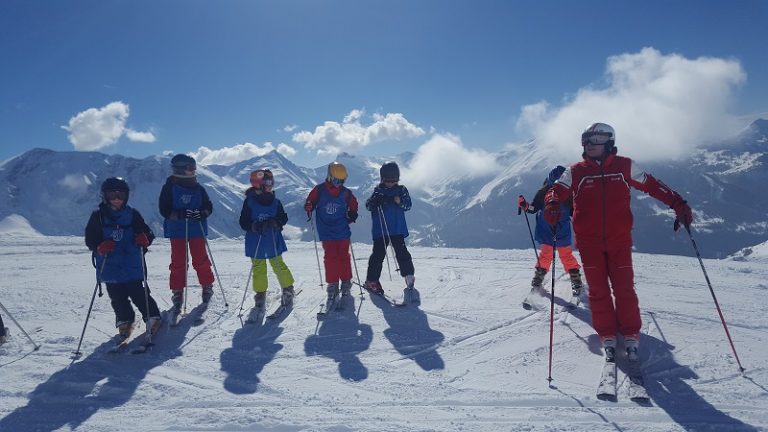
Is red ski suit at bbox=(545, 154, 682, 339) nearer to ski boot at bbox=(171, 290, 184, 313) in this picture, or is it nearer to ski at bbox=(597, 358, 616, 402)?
ski at bbox=(597, 358, 616, 402)

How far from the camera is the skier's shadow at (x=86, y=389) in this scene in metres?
4.01

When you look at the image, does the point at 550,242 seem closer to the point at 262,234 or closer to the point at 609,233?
the point at 609,233

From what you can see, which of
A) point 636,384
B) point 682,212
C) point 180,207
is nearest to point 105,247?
Result: point 180,207

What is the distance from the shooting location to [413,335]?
19.7ft

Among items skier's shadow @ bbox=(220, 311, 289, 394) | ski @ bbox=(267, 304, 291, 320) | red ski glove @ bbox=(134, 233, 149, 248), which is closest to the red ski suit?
skier's shadow @ bbox=(220, 311, 289, 394)

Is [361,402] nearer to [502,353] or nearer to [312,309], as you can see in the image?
[502,353]

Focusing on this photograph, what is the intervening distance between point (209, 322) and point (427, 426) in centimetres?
439

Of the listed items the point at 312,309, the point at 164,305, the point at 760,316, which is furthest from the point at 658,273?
the point at 164,305

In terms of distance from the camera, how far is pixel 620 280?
4.77 meters

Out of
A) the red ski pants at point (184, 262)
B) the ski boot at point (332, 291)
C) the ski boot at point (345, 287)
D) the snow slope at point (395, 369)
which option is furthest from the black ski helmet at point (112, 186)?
the ski boot at point (345, 287)

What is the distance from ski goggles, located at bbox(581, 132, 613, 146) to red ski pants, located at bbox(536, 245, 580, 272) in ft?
9.21

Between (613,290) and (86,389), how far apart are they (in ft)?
19.3

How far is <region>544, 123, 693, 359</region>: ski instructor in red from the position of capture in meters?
4.77

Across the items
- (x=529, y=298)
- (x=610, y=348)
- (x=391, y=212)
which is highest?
(x=391, y=212)
